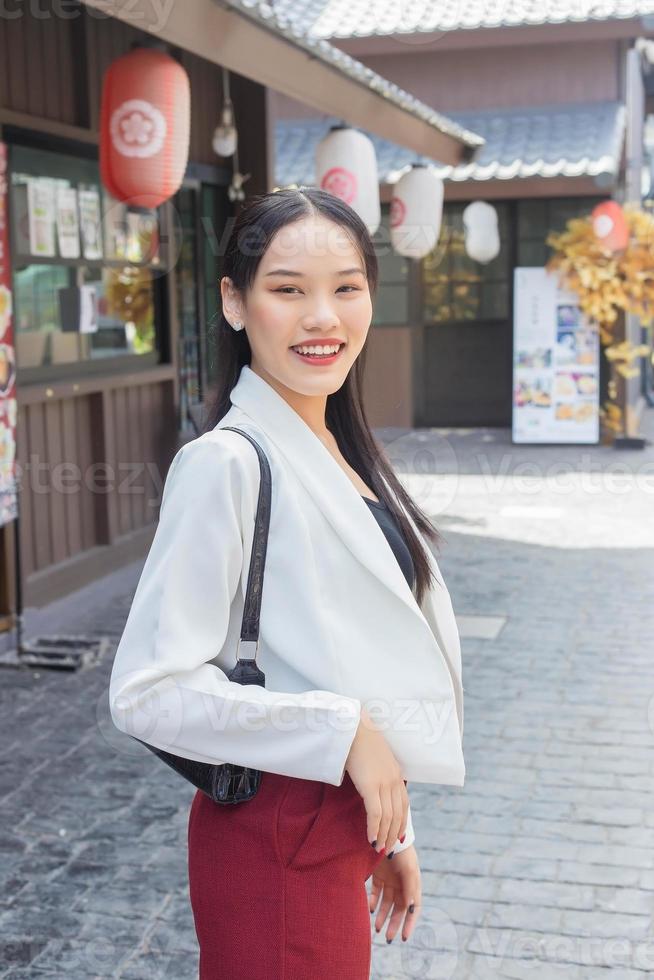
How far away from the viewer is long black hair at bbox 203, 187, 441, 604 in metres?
1.84

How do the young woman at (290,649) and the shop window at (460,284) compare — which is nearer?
the young woman at (290,649)

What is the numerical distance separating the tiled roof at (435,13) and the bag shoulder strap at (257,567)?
42.6 ft

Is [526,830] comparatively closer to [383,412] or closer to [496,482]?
[383,412]

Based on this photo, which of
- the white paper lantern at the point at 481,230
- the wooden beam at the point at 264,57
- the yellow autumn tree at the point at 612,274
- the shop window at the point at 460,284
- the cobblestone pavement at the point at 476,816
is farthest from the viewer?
the shop window at the point at 460,284

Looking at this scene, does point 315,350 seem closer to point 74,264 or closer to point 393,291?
point 74,264

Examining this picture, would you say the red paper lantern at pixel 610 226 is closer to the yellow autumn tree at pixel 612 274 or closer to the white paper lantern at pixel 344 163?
the yellow autumn tree at pixel 612 274

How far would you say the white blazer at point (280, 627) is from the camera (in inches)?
64.6

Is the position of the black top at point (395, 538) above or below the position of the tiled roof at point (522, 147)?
below

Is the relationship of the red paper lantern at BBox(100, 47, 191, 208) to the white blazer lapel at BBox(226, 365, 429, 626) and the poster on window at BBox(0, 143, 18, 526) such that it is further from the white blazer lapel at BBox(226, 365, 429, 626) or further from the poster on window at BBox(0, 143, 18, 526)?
the white blazer lapel at BBox(226, 365, 429, 626)

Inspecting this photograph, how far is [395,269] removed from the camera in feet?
52.2

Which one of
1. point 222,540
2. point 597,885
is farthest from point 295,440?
point 597,885

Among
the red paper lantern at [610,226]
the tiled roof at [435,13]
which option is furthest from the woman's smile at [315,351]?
the tiled roof at [435,13]

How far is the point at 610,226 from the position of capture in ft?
42.9

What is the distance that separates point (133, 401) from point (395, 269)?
804 centimetres
